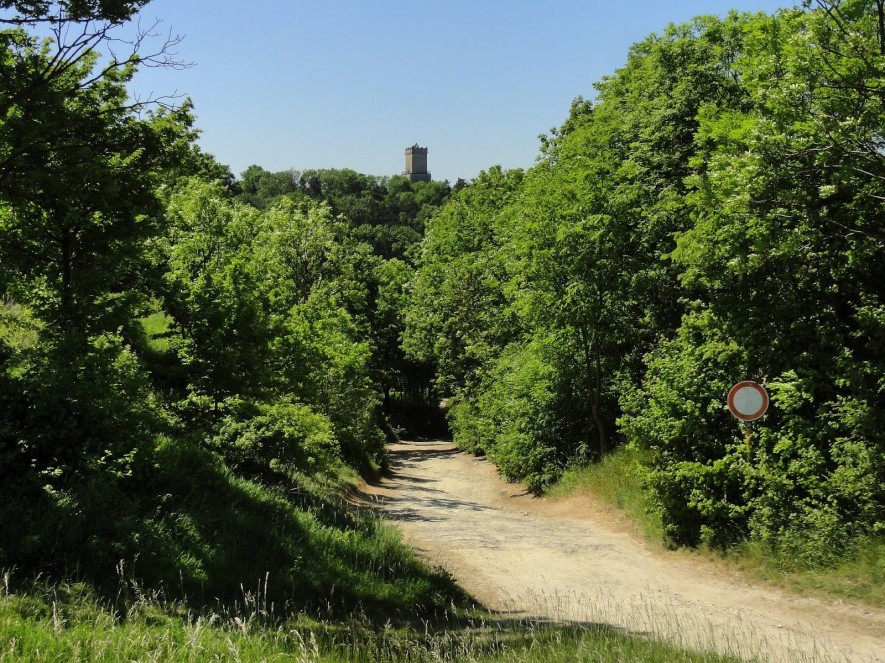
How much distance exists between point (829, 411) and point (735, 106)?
984 centimetres

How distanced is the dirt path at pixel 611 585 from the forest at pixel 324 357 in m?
1.14

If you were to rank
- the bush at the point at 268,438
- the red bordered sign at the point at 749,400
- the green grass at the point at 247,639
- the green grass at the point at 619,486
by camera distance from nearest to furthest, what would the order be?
the green grass at the point at 247,639 < the red bordered sign at the point at 749,400 < the bush at the point at 268,438 < the green grass at the point at 619,486

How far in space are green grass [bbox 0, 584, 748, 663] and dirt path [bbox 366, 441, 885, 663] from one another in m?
1.17

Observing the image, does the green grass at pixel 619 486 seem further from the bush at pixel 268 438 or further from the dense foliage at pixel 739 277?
the bush at pixel 268 438

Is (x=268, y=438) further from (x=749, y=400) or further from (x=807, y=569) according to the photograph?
(x=807, y=569)

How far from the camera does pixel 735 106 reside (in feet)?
60.0

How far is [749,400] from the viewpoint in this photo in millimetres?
11508

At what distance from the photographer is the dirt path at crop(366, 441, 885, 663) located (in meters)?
8.12

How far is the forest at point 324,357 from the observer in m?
8.62

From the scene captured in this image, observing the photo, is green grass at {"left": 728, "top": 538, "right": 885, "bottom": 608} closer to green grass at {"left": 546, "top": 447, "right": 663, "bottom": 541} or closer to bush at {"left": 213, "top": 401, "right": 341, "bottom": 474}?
green grass at {"left": 546, "top": 447, "right": 663, "bottom": 541}

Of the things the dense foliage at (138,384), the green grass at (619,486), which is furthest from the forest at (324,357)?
the green grass at (619,486)

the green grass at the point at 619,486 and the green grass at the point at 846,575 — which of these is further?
the green grass at the point at 619,486

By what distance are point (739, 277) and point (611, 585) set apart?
606 cm

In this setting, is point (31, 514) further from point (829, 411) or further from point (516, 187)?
point (516, 187)
